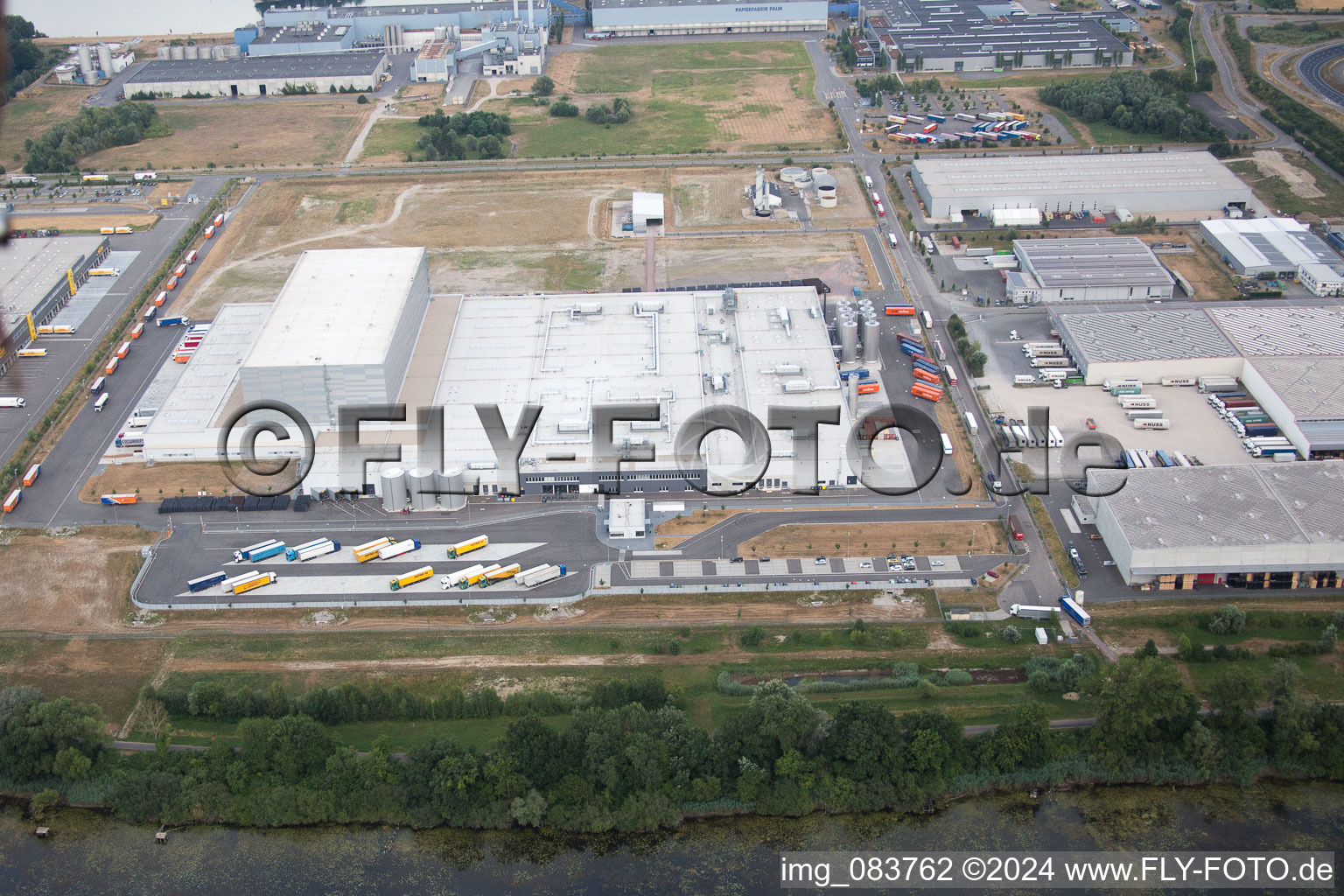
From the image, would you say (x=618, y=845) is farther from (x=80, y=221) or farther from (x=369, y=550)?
(x=80, y=221)

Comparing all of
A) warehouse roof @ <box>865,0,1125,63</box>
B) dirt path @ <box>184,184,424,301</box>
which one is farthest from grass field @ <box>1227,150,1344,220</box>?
dirt path @ <box>184,184,424,301</box>

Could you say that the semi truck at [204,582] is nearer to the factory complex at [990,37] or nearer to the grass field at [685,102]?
the grass field at [685,102]

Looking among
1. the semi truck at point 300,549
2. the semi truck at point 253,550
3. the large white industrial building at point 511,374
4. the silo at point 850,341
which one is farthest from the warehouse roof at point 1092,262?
the semi truck at point 253,550

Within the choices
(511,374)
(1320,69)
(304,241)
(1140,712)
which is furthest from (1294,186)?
(304,241)

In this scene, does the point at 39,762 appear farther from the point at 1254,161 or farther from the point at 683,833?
the point at 1254,161

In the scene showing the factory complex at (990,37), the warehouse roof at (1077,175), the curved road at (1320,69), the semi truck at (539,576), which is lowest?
the semi truck at (539,576)
